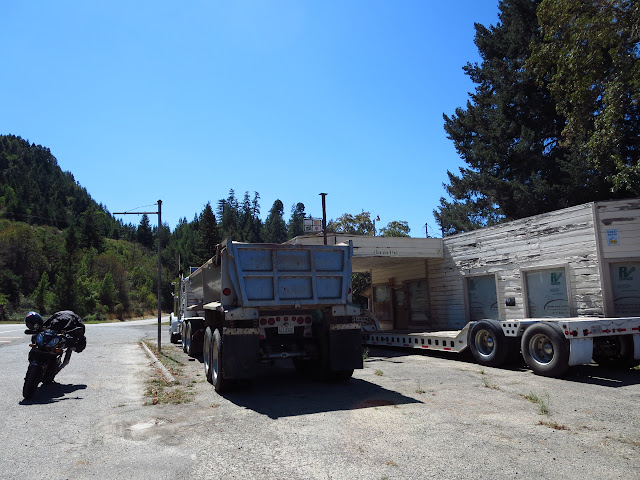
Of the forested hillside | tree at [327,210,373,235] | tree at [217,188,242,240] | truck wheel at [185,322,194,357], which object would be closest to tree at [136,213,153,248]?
the forested hillside

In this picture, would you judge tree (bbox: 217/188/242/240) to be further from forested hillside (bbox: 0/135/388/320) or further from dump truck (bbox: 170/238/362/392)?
dump truck (bbox: 170/238/362/392)

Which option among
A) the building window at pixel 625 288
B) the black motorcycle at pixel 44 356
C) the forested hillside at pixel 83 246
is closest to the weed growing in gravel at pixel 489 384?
the building window at pixel 625 288

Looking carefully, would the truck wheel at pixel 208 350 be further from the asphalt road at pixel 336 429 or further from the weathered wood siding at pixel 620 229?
the weathered wood siding at pixel 620 229

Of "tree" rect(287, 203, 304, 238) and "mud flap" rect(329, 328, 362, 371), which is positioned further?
"tree" rect(287, 203, 304, 238)

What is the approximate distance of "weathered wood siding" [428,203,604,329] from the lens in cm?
1267

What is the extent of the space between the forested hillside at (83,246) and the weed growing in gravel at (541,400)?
15939 mm

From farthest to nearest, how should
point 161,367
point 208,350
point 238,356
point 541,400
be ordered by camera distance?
point 161,367 < point 208,350 < point 238,356 < point 541,400

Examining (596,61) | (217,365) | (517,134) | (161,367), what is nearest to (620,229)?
(596,61)

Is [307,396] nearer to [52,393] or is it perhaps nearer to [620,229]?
[52,393]

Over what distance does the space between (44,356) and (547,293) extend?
13.1 m

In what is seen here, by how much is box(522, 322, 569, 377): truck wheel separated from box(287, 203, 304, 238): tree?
121182 millimetres

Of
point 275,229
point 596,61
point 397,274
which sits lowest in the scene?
point 397,274

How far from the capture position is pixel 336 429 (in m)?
5.86

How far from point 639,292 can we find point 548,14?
8.64 metres
